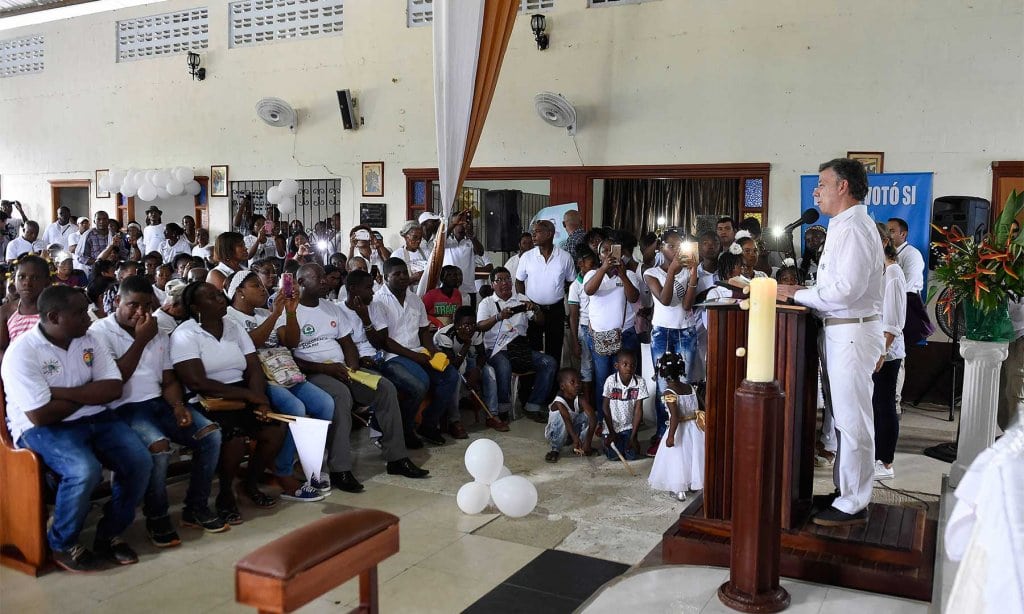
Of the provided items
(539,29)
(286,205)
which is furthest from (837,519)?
(286,205)

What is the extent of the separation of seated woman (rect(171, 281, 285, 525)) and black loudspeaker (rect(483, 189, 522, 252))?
4.73 metres

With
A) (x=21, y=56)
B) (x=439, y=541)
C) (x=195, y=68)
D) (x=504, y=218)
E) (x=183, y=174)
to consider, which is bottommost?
(x=439, y=541)

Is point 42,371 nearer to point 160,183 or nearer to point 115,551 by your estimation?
point 115,551

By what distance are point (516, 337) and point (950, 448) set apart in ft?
9.85

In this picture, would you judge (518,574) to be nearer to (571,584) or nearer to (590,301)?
(571,584)

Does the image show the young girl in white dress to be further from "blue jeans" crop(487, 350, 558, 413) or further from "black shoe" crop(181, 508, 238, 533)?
"black shoe" crop(181, 508, 238, 533)

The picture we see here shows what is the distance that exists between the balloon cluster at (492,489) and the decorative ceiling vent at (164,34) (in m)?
8.10

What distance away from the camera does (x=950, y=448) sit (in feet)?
17.4

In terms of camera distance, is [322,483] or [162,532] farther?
[322,483]

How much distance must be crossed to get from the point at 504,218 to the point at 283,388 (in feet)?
15.3

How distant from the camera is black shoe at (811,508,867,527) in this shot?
3100 millimetres

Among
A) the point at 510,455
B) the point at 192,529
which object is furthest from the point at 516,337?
the point at 192,529

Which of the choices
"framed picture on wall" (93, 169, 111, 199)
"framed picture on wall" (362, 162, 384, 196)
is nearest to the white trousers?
"framed picture on wall" (362, 162, 384, 196)

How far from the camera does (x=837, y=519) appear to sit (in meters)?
3.11
